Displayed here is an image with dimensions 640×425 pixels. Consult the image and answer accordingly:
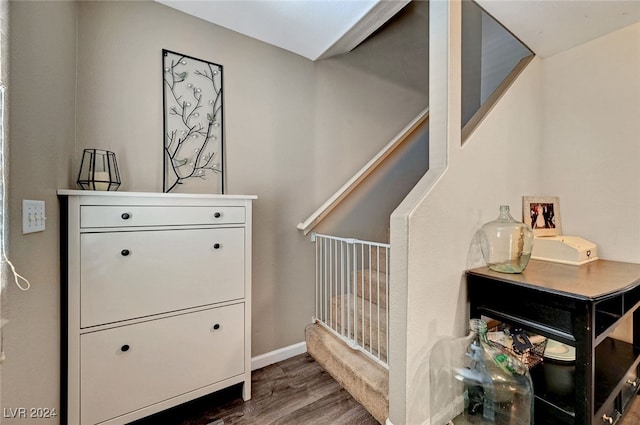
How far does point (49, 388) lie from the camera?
114 cm

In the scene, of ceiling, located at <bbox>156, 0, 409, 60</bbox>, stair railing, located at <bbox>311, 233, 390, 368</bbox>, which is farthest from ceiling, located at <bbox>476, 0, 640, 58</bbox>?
stair railing, located at <bbox>311, 233, 390, 368</bbox>

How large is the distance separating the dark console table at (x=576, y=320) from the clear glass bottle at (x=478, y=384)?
122 millimetres

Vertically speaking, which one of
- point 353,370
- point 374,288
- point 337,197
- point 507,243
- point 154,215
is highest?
point 337,197

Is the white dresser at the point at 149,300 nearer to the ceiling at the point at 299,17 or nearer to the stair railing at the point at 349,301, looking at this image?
the stair railing at the point at 349,301

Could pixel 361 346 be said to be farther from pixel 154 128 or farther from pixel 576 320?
pixel 154 128

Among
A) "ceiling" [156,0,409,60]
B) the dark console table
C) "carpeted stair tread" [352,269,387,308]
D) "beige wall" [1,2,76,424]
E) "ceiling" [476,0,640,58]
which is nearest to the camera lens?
"beige wall" [1,2,76,424]

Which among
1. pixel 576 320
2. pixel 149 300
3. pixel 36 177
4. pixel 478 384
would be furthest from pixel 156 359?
pixel 576 320

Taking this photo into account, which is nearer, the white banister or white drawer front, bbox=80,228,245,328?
white drawer front, bbox=80,228,245,328

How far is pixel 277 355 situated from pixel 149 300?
3.59ft

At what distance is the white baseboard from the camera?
6.61ft

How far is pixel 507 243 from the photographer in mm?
1479

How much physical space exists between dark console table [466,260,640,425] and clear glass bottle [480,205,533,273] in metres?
0.06

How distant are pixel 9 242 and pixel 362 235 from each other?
7.68 ft

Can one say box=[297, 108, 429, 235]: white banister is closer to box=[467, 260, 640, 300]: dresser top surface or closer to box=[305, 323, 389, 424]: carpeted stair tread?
box=[305, 323, 389, 424]: carpeted stair tread
